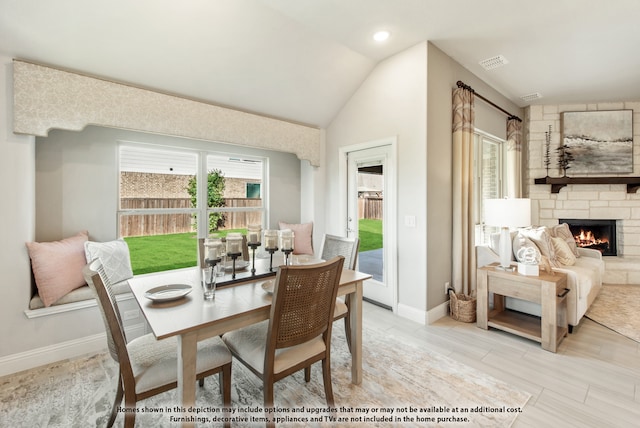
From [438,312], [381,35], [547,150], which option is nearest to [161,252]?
[438,312]

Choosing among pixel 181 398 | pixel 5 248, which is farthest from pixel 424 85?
pixel 5 248

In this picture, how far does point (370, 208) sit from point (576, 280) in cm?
220

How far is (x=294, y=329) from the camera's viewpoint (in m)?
1.50

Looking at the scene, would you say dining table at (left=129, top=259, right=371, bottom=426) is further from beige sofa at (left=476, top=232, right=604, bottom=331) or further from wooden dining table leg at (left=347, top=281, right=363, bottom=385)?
beige sofa at (left=476, top=232, right=604, bottom=331)

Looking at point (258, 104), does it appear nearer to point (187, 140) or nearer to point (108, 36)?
point (187, 140)

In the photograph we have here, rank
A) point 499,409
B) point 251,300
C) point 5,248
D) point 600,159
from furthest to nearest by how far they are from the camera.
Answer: point 600,159 → point 5,248 → point 499,409 → point 251,300

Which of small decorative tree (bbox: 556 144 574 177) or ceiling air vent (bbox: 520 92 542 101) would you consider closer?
ceiling air vent (bbox: 520 92 542 101)

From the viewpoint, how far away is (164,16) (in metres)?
2.37

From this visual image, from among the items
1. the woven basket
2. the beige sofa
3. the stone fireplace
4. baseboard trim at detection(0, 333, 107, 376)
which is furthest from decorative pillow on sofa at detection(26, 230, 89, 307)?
the stone fireplace

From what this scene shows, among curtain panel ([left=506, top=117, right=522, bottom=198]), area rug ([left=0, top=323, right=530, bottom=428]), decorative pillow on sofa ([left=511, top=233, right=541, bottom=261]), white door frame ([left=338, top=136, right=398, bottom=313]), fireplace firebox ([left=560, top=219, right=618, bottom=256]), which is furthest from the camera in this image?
Answer: fireplace firebox ([left=560, top=219, right=618, bottom=256])

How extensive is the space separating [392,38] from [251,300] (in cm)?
296

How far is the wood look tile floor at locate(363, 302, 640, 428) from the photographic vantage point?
1754mm

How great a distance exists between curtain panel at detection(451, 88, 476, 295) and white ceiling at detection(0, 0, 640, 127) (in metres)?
0.65

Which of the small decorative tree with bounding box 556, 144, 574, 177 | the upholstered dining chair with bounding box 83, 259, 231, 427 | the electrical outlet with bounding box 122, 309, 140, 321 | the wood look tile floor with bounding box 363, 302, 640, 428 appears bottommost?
the wood look tile floor with bounding box 363, 302, 640, 428
